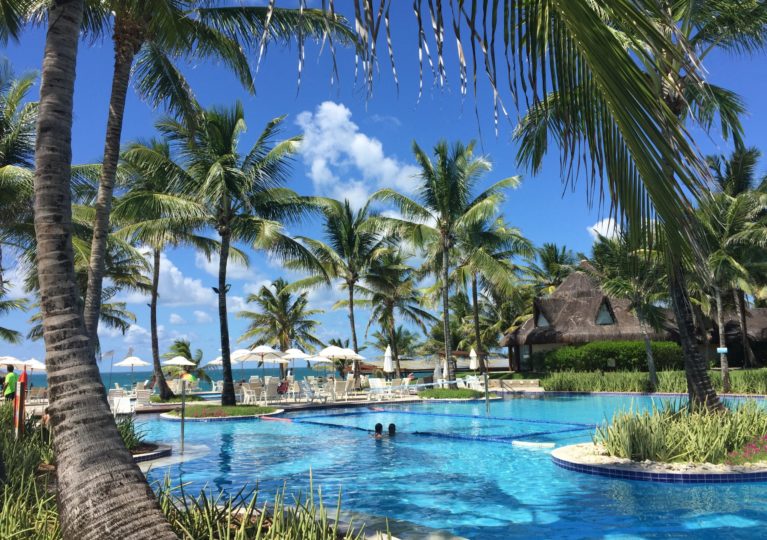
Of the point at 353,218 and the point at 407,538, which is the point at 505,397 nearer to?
the point at 353,218

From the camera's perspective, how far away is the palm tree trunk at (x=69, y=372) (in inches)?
127

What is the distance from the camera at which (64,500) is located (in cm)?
327

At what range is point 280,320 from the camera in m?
40.8

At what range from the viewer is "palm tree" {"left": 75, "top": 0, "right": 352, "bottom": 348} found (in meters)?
9.84

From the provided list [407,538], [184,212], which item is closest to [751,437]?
[407,538]

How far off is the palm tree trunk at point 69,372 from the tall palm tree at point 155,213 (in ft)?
44.5

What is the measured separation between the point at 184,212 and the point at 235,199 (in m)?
2.00

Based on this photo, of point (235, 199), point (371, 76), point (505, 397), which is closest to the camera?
point (371, 76)

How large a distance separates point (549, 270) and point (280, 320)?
19.3m

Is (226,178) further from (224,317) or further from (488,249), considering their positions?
(488,249)

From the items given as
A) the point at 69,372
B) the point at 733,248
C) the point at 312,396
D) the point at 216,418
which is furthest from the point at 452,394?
the point at 69,372

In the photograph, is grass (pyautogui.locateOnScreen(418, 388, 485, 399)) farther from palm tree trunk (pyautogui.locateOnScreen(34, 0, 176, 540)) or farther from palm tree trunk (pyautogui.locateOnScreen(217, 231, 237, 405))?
palm tree trunk (pyautogui.locateOnScreen(34, 0, 176, 540))

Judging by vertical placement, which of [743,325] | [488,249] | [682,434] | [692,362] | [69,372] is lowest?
[682,434]

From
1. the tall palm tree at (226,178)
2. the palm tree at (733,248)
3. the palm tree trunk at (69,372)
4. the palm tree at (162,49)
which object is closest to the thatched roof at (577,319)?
the palm tree at (733,248)
